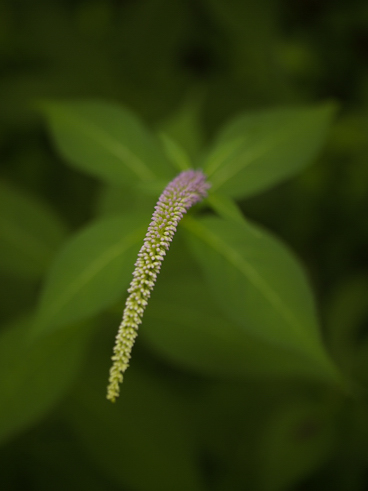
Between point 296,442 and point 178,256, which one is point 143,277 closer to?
point 178,256

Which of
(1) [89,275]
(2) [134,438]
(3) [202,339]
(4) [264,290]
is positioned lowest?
(2) [134,438]

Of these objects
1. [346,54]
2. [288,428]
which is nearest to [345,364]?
[288,428]

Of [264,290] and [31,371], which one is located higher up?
[264,290]

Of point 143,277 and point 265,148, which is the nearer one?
point 143,277

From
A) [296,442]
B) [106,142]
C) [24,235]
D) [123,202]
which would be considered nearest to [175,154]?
[106,142]

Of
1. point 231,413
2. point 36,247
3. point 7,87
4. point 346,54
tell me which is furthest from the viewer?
point 346,54

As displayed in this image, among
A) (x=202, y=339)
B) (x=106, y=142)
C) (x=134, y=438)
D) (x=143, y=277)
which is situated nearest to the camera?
(x=143, y=277)

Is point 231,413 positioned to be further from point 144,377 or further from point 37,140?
point 37,140
